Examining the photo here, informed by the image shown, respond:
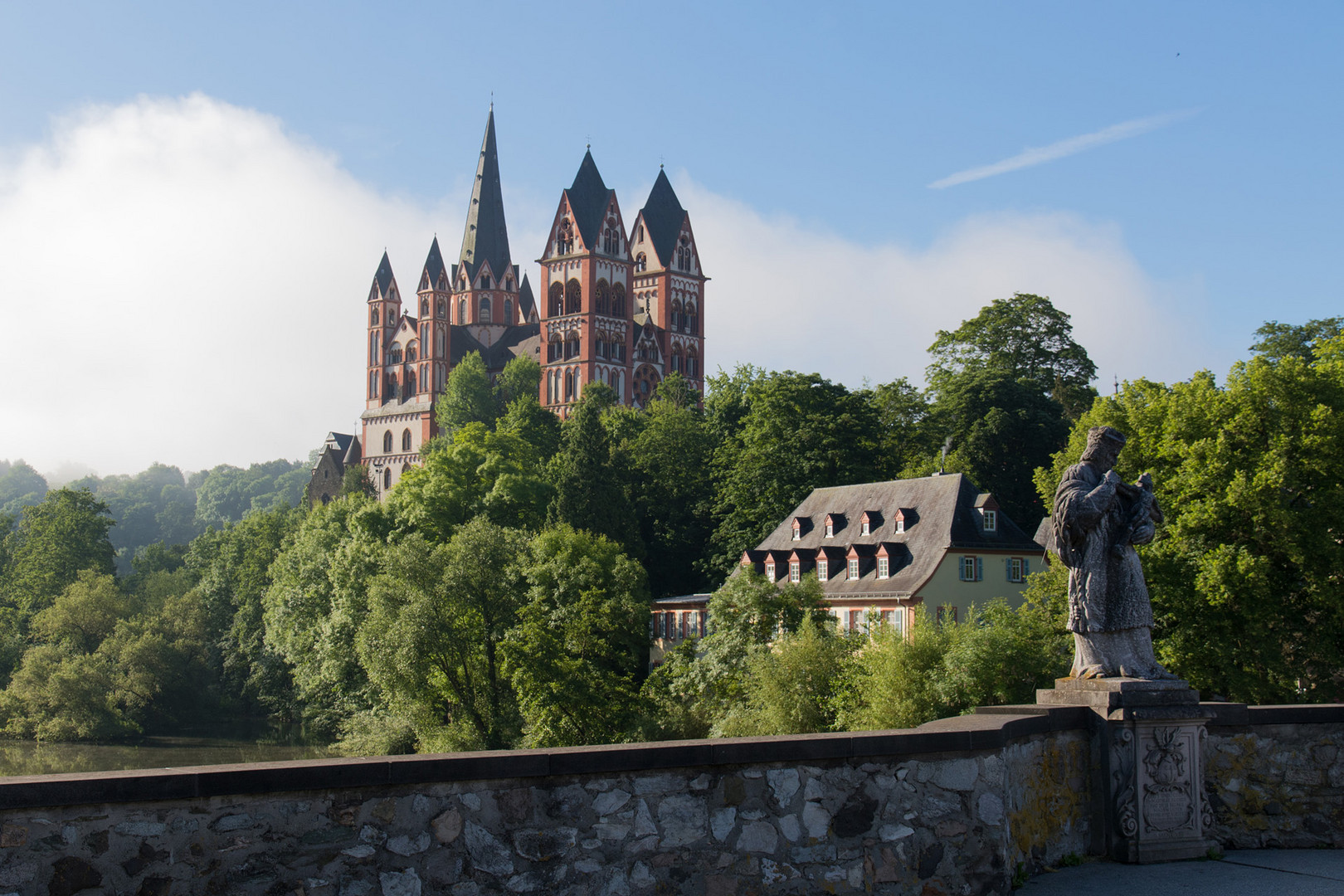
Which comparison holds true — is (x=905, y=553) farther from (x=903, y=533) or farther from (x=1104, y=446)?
(x=1104, y=446)

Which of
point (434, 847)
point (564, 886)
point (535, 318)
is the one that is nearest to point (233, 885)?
point (434, 847)

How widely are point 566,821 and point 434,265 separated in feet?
428

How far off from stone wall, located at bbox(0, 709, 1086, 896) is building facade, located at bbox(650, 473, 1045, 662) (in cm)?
3464

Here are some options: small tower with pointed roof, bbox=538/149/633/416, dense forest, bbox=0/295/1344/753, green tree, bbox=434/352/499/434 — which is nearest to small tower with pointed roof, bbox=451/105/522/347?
small tower with pointed roof, bbox=538/149/633/416

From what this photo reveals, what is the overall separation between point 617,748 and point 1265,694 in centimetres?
2660

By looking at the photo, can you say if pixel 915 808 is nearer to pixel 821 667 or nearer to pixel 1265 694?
pixel 1265 694

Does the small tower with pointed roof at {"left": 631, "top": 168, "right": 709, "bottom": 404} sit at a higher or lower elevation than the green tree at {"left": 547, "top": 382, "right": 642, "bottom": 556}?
higher

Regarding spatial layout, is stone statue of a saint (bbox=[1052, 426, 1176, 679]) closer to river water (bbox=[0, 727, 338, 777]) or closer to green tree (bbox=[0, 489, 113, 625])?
river water (bbox=[0, 727, 338, 777])

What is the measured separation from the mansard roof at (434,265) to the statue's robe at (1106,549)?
126 m

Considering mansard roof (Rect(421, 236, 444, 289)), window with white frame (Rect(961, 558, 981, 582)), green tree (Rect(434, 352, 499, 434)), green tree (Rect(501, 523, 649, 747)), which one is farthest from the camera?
mansard roof (Rect(421, 236, 444, 289))

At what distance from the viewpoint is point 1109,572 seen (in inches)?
356

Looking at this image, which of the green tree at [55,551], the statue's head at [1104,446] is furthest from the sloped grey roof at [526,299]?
the statue's head at [1104,446]

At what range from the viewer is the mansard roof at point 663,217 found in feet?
399

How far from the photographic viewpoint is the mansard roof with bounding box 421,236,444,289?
130875 mm
